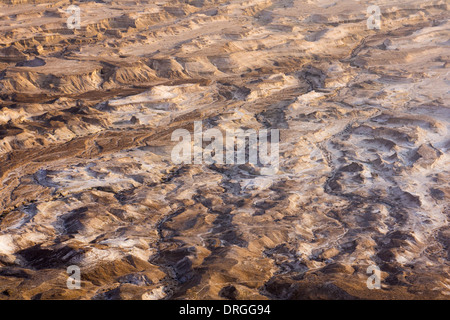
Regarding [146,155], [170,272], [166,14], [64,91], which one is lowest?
[170,272]

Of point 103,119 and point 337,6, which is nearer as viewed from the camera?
point 103,119

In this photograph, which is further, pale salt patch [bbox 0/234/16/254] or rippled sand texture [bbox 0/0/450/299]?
pale salt patch [bbox 0/234/16/254]

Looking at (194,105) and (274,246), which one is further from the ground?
(194,105)

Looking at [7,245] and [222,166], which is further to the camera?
[222,166]

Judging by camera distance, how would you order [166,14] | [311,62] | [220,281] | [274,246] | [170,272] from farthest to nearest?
[166,14] → [311,62] → [274,246] → [170,272] → [220,281]

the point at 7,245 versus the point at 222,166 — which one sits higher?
the point at 222,166

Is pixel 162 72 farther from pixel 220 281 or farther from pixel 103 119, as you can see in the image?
pixel 220 281

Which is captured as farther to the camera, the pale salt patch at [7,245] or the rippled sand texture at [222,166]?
the pale salt patch at [7,245]
